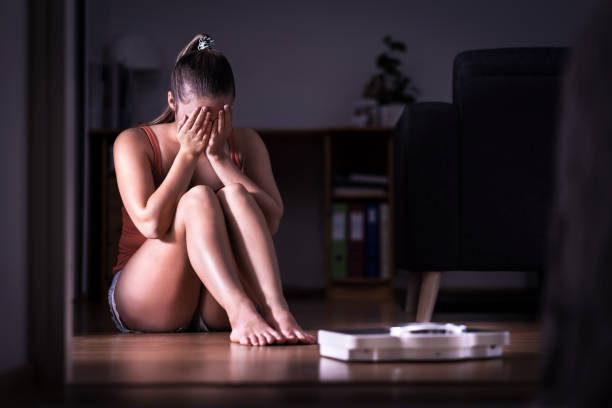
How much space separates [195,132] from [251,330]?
1.71ft

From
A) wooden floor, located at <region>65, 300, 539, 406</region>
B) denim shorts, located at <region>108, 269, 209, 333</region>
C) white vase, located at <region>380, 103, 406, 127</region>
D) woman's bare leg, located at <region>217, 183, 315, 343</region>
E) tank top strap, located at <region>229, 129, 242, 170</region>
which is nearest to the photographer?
wooden floor, located at <region>65, 300, 539, 406</region>

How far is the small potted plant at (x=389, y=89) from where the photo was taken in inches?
144

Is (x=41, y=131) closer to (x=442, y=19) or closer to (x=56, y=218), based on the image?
(x=56, y=218)

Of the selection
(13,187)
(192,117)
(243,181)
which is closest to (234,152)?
(243,181)

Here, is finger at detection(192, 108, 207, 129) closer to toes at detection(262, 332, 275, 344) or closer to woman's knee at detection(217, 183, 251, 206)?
woman's knee at detection(217, 183, 251, 206)

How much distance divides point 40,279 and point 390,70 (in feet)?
9.78

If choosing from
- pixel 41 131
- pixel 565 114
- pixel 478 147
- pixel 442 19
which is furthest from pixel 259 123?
pixel 565 114

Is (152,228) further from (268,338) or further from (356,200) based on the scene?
(356,200)

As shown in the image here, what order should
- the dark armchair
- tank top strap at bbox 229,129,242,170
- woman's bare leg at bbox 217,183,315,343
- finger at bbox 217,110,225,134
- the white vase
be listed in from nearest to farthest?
woman's bare leg at bbox 217,183,315,343 < finger at bbox 217,110,225,134 < tank top strap at bbox 229,129,242,170 < the dark armchair < the white vase

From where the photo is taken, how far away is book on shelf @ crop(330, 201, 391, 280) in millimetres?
3639

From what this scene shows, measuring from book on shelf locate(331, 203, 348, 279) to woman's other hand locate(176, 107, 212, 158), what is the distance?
1876mm

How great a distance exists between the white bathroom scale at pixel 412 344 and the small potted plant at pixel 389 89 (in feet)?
7.90

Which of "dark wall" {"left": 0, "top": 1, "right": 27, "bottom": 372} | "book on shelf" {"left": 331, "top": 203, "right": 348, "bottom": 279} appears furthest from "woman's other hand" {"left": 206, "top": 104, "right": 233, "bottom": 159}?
"book on shelf" {"left": 331, "top": 203, "right": 348, "bottom": 279}

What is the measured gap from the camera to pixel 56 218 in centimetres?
103
